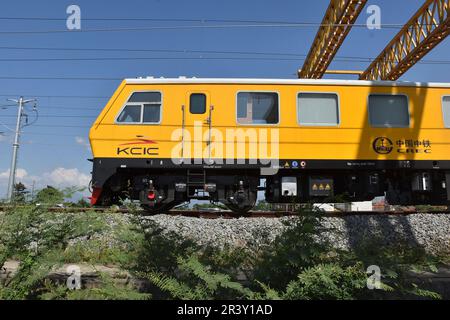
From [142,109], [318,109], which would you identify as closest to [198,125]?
[142,109]

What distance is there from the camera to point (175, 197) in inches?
344

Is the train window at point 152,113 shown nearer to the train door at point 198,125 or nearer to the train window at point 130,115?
the train window at point 130,115

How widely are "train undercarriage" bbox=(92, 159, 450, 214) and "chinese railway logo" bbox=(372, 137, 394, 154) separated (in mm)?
589

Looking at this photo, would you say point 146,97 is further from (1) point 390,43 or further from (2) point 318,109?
(1) point 390,43

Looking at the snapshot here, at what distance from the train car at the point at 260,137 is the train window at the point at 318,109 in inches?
1.0

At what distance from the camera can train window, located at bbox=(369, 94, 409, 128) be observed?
28.0 feet

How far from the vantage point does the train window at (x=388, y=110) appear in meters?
8.52

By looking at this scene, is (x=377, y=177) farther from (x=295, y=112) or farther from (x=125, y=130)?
(x=125, y=130)

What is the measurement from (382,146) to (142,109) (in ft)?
20.2

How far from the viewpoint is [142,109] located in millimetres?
8477

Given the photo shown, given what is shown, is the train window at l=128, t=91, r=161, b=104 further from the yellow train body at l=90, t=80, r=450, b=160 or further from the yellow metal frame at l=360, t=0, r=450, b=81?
the yellow metal frame at l=360, t=0, r=450, b=81

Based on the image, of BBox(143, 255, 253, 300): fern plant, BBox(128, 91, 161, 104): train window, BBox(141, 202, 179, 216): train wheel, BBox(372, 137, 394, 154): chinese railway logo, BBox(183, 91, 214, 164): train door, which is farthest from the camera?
BBox(141, 202, 179, 216): train wheel

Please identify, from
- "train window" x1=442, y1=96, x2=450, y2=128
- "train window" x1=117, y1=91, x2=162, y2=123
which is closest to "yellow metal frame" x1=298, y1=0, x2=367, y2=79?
"train window" x1=442, y1=96, x2=450, y2=128

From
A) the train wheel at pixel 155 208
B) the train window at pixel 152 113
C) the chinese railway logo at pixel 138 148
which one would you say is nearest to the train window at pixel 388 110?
the train window at pixel 152 113
